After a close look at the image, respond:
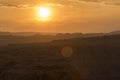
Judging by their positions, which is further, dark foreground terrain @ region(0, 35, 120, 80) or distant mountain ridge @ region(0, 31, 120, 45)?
distant mountain ridge @ region(0, 31, 120, 45)

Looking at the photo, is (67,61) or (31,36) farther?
(31,36)

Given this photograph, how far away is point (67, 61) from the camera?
20.3m

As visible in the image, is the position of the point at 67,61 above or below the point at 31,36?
above

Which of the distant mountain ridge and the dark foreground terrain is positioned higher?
the dark foreground terrain

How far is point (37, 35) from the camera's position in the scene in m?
43.8

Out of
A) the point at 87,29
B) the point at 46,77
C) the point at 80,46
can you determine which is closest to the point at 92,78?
the point at 46,77

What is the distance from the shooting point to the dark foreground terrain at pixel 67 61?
58.8ft

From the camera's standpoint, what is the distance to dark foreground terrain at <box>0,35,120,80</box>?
58.8 ft

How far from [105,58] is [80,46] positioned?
113 inches

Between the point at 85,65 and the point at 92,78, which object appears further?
the point at 85,65

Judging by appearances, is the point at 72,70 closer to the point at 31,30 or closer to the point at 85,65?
the point at 85,65

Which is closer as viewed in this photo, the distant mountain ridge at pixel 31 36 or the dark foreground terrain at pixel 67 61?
the dark foreground terrain at pixel 67 61

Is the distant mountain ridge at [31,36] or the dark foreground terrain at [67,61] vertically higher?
the dark foreground terrain at [67,61]

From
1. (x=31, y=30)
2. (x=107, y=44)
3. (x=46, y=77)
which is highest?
(x=46, y=77)
